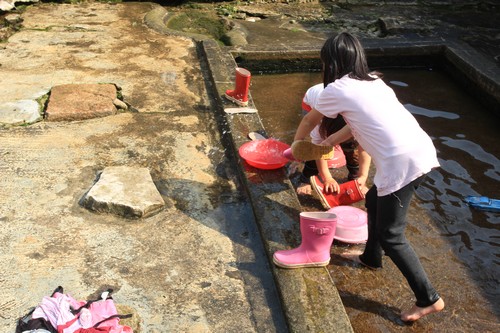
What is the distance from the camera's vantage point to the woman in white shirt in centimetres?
256

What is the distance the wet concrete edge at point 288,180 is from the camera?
255 centimetres

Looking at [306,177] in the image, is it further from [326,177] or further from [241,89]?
[241,89]

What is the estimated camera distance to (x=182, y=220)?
10.5 ft

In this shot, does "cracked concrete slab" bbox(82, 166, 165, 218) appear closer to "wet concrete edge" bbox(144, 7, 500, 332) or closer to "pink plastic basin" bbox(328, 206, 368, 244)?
"wet concrete edge" bbox(144, 7, 500, 332)

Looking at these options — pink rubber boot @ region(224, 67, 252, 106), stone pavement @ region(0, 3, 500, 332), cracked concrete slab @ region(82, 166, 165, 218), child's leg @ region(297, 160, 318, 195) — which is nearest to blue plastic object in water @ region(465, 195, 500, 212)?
child's leg @ region(297, 160, 318, 195)

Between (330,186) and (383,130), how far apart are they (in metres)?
1.04

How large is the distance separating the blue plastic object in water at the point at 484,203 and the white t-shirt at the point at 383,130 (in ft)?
4.77

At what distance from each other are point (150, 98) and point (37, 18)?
9.63 ft

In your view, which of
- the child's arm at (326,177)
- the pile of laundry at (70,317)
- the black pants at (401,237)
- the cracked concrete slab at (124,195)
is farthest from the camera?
the child's arm at (326,177)

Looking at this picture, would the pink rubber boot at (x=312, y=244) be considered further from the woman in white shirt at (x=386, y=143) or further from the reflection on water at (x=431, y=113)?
the reflection on water at (x=431, y=113)

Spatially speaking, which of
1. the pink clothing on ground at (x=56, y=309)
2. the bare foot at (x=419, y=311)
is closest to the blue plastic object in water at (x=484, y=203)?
the bare foot at (x=419, y=311)

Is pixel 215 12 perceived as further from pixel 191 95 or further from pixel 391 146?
pixel 391 146

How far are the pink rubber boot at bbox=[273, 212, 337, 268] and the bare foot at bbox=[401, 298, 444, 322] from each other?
518 mm

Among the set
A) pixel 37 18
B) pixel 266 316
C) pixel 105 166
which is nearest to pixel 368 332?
pixel 266 316
